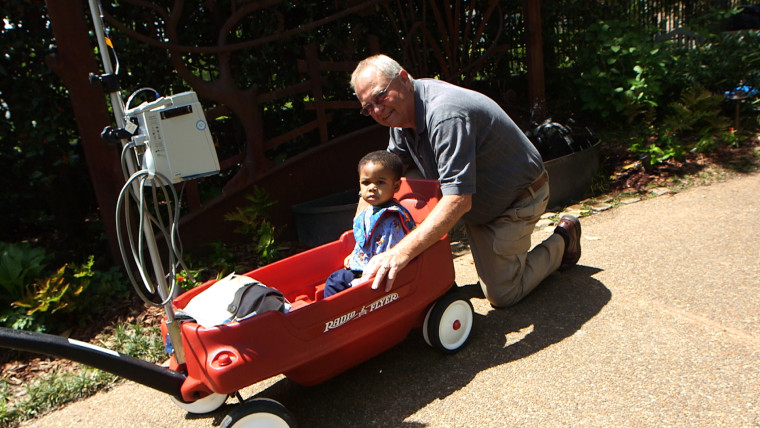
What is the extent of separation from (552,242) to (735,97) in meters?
3.75

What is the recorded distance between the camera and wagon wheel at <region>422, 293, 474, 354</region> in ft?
9.37

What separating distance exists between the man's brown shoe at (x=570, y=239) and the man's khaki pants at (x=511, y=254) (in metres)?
0.20

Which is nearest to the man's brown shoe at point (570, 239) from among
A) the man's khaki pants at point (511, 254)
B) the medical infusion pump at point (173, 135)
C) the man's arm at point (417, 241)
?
the man's khaki pants at point (511, 254)

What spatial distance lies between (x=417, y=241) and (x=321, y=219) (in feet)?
6.01

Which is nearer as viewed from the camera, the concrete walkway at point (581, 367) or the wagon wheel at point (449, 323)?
the concrete walkway at point (581, 367)

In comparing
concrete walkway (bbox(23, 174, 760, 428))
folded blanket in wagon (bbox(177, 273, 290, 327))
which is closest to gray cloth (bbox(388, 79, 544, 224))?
concrete walkway (bbox(23, 174, 760, 428))

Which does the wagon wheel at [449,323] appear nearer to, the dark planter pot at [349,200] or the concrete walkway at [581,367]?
the concrete walkway at [581,367]

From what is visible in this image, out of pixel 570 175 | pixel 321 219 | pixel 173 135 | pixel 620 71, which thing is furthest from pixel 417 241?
pixel 620 71

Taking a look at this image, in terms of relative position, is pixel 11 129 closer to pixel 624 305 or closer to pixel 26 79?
pixel 26 79

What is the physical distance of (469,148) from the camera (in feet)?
9.19

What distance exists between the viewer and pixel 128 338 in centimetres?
339

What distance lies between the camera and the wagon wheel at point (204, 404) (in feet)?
8.73

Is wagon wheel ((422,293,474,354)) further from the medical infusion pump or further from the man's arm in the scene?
the medical infusion pump

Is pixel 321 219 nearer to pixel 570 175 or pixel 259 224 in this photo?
pixel 259 224
